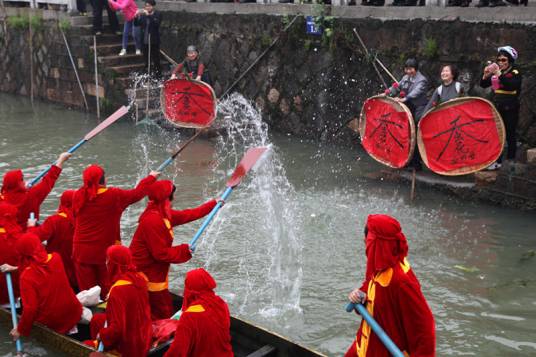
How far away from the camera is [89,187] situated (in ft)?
21.0

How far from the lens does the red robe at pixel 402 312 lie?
412 centimetres

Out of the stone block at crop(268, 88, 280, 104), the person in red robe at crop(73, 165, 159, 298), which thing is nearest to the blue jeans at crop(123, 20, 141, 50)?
the stone block at crop(268, 88, 280, 104)

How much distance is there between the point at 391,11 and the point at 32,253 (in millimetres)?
8108

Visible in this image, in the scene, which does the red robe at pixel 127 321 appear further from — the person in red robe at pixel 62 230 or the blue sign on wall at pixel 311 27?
the blue sign on wall at pixel 311 27

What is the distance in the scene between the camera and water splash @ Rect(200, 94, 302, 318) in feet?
24.0

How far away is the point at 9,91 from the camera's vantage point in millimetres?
19969

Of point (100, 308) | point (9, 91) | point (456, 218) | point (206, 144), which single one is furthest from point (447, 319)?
point (9, 91)

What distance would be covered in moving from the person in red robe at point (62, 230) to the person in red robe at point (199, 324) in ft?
8.21

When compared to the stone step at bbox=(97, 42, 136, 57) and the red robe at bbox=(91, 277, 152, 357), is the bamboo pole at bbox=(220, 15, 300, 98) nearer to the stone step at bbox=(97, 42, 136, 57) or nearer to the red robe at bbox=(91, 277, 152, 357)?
the stone step at bbox=(97, 42, 136, 57)

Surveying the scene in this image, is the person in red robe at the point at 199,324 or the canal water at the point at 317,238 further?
A: the canal water at the point at 317,238

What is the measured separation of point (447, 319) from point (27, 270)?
12.8 ft

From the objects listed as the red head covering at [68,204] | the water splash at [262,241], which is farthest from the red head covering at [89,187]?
the water splash at [262,241]

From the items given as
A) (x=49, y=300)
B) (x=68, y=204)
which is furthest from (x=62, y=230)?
(x=49, y=300)

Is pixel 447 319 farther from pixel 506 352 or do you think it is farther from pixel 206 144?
pixel 206 144
